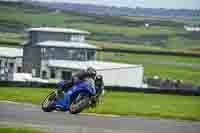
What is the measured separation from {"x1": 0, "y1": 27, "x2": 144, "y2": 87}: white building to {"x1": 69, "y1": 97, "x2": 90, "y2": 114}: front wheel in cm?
107

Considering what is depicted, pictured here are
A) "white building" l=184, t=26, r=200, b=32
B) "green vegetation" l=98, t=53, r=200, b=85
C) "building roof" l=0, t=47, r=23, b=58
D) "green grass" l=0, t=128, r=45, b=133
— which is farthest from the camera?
"green vegetation" l=98, t=53, r=200, b=85

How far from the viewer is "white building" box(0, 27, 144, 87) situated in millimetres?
12906

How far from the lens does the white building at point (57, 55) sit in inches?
508

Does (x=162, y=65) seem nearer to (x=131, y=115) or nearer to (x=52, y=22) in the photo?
(x=52, y=22)

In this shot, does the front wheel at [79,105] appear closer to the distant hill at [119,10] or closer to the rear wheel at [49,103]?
the rear wheel at [49,103]

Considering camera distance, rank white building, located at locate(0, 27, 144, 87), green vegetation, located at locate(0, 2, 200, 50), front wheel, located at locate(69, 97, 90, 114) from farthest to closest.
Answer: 1. green vegetation, located at locate(0, 2, 200, 50)
2. white building, located at locate(0, 27, 144, 87)
3. front wheel, located at locate(69, 97, 90, 114)

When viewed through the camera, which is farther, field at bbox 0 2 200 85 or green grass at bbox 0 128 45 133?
field at bbox 0 2 200 85

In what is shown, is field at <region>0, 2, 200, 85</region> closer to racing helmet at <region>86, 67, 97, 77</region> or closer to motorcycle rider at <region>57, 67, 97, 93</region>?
motorcycle rider at <region>57, 67, 97, 93</region>

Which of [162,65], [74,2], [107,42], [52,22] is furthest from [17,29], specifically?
[162,65]

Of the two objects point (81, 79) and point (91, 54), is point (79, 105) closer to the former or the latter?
point (81, 79)

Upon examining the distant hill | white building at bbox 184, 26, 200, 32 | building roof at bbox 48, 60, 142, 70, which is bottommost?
building roof at bbox 48, 60, 142, 70

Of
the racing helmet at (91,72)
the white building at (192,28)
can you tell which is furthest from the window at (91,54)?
the white building at (192,28)

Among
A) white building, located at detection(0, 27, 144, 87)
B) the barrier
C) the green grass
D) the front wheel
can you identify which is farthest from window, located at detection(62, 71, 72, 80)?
the green grass

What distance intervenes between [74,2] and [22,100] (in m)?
2.39
